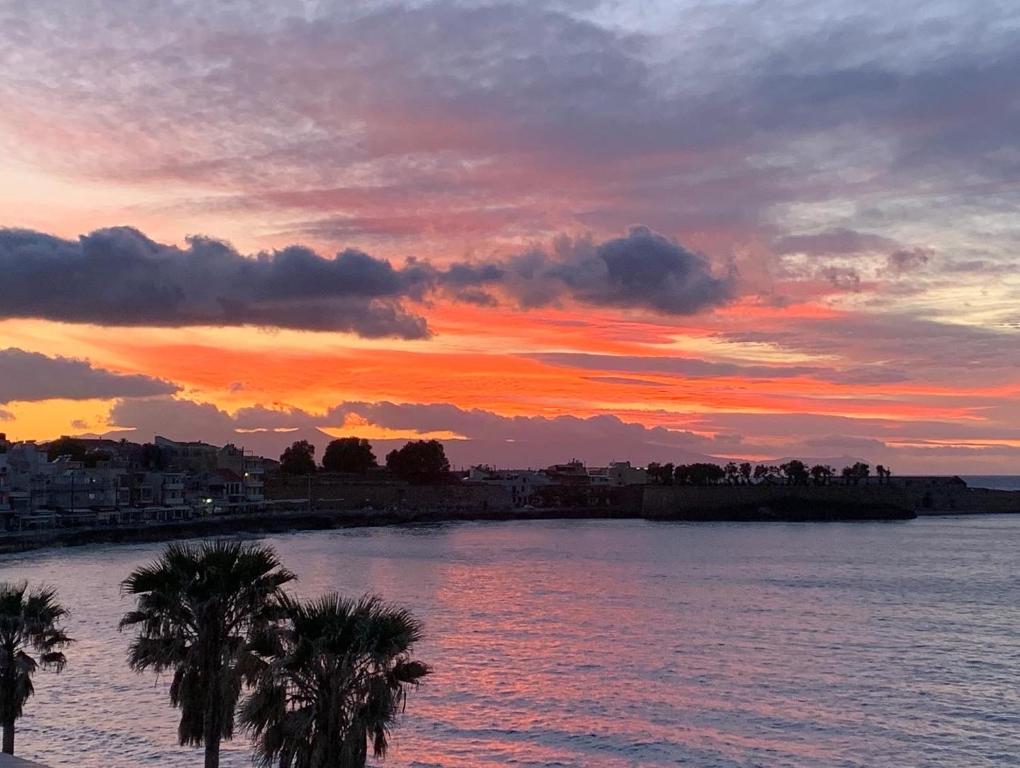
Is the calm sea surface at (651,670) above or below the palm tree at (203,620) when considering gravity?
below

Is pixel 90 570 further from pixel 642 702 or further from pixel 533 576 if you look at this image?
pixel 642 702

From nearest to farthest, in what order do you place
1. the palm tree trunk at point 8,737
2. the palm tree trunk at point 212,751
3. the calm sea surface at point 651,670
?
the palm tree trunk at point 212,751, the palm tree trunk at point 8,737, the calm sea surface at point 651,670

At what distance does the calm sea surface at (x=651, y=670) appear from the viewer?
43000 mm

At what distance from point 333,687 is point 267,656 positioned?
2.18 meters

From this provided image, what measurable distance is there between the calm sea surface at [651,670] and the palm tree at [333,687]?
64.4 feet

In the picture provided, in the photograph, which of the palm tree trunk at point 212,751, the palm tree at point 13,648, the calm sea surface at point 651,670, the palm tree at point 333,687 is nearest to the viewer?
the palm tree at point 333,687

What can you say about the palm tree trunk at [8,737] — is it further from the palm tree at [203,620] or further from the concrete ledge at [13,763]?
the palm tree at [203,620]

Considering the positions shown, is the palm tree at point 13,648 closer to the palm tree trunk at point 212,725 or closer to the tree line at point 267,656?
the tree line at point 267,656

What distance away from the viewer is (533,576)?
A: 116438 millimetres

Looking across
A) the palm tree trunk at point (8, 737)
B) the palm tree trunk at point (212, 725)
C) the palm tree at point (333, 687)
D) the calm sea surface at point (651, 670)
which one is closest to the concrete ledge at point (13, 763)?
the palm tree trunk at point (212, 725)

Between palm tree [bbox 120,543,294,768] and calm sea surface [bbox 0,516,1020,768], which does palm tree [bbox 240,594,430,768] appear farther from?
calm sea surface [bbox 0,516,1020,768]

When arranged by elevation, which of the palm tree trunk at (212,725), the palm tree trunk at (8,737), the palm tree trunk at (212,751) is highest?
the palm tree trunk at (212,725)

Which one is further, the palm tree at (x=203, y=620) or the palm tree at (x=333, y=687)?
the palm tree at (x=203, y=620)

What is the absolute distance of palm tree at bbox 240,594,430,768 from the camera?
72.5ft
